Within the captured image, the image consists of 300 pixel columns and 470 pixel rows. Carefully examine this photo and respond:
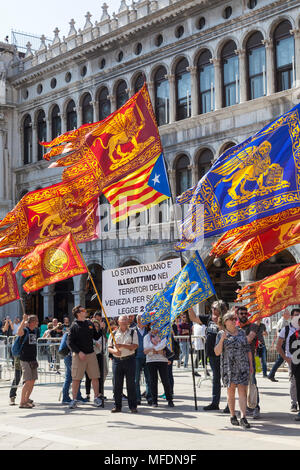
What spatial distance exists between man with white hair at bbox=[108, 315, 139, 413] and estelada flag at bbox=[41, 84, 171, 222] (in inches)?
87.0

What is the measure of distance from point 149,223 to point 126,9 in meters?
9.56

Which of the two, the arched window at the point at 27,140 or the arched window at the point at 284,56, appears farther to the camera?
the arched window at the point at 27,140

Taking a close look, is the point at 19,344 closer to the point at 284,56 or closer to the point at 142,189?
the point at 142,189

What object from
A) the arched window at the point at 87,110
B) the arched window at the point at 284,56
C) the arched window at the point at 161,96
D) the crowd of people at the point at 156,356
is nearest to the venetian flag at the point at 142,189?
the crowd of people at the point at 156,356

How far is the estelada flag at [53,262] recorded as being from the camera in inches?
527

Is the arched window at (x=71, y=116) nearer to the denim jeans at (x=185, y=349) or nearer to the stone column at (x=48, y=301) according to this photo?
the stone column at (x=48, y=301)

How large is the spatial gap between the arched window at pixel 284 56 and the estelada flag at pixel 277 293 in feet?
53.7

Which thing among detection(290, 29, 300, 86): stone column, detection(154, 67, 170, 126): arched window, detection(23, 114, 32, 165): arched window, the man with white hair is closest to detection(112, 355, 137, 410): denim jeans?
the man with white hair

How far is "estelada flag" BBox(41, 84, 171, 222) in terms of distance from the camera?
13.1 m

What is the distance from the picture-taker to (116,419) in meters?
11.7

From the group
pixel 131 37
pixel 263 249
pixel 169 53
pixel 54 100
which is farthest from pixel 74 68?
pixel 263 249

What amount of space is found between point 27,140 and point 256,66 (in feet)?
53.4

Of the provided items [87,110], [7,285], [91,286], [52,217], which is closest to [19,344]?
[7,285]

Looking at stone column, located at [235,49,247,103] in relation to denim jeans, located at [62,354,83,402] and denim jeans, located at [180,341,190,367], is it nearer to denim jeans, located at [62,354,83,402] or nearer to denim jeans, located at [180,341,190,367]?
denim jeans, located at [180,341,190,367]
